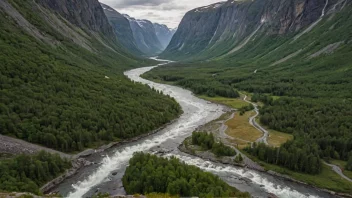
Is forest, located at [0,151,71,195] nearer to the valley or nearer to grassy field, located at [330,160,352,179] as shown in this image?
the valley

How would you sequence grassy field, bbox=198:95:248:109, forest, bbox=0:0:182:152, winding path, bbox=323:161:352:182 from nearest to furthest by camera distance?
winding path, bbox=323:161:352:182, forest, bbox=0:0:182:152, grassy field, bbox=198:95:248:109

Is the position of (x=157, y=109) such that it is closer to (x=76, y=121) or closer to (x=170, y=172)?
(x=76, y=121)

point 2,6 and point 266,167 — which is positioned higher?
point 2,6

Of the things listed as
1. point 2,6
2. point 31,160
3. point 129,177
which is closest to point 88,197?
point 129,177

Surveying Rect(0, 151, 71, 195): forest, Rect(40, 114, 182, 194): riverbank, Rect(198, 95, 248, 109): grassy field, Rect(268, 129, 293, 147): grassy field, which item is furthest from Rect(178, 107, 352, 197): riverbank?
Rect(198, 95, 248, 109): grassy field

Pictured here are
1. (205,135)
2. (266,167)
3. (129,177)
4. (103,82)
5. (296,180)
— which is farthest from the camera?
(103,82)

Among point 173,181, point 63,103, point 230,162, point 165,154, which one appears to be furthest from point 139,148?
point 173,181

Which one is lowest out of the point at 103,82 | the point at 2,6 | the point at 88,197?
the point at 88,197
